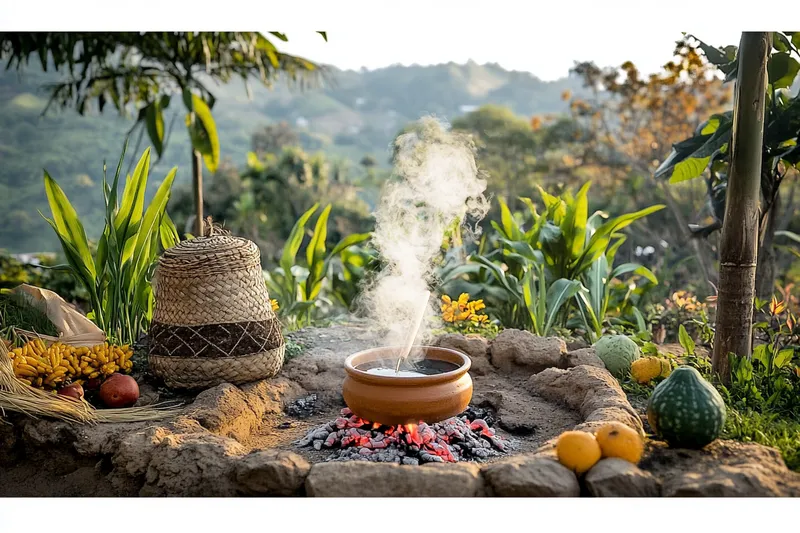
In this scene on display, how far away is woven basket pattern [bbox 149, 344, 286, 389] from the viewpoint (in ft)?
9.86

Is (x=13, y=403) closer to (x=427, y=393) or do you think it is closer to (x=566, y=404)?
(x=427, y=393)

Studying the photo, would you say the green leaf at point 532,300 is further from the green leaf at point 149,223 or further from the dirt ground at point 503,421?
the green leaf at point 149,223

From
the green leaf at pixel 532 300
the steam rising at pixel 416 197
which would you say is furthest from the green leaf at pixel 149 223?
the green leaf at pixel 532 300

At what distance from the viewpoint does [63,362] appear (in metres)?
2.87

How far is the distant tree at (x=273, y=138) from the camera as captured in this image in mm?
9539

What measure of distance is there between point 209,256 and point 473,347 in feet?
4.60

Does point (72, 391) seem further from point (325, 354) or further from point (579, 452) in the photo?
point (579, 452)

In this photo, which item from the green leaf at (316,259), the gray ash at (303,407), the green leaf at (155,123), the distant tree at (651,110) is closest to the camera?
the green leaf at (155,123)

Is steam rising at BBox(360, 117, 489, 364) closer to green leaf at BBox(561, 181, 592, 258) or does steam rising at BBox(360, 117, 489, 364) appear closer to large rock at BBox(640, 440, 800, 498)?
green leaf at BBox(561, 181, 592, 258)

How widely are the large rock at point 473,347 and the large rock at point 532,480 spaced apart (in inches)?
54.2

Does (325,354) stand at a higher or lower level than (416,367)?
lower

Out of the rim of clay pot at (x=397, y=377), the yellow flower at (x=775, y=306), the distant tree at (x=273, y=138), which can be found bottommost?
the rim of clay pot at (x=397, y=377)

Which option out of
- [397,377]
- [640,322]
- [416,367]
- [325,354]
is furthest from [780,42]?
[325,354]

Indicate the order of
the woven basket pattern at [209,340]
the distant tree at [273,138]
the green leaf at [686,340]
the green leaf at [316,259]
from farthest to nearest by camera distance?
the distant tree at [273,138] < the green leaf at [316,259] < the green leaf at [686,340] < the woven basket pattern at [209,340]
